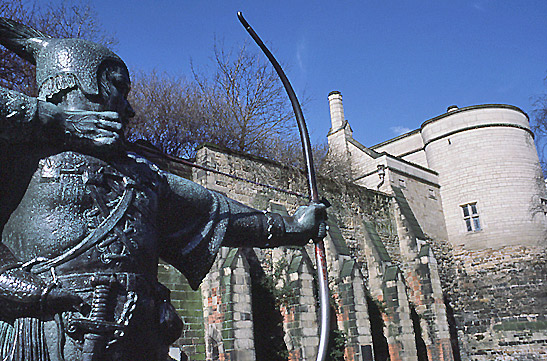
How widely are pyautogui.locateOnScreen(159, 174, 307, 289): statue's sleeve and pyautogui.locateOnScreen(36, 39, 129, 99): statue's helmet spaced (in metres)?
0.51

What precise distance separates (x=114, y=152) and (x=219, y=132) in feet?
63.3

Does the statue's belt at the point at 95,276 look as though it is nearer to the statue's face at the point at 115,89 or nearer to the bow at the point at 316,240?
the statue's face at the point at 115,89

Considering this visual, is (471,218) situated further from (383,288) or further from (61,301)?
(61,301)

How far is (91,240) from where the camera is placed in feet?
5.76

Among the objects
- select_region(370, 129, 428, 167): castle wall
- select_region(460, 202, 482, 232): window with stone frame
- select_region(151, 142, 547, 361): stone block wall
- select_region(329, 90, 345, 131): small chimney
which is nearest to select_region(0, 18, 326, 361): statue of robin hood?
select_region(151, 142, 547, 361): stone block wall

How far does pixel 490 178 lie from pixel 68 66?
23563 millimetres

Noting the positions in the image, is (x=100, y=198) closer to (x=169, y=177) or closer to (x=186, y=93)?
(x=169, y=177)

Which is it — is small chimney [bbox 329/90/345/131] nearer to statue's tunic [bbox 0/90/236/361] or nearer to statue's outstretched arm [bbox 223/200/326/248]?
statue's outstretched arm [bbox 223/200/326/248]

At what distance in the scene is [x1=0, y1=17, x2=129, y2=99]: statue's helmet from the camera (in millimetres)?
1970

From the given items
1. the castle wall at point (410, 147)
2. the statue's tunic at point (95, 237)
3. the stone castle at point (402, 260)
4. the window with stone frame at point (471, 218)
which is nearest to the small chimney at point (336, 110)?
the stone castle at point (402, 260)

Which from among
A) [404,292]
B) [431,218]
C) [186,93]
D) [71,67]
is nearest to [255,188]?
[404,292]

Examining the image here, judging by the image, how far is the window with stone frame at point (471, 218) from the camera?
2323 cm

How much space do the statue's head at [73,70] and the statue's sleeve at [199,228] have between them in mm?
418

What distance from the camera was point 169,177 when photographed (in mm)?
2201
